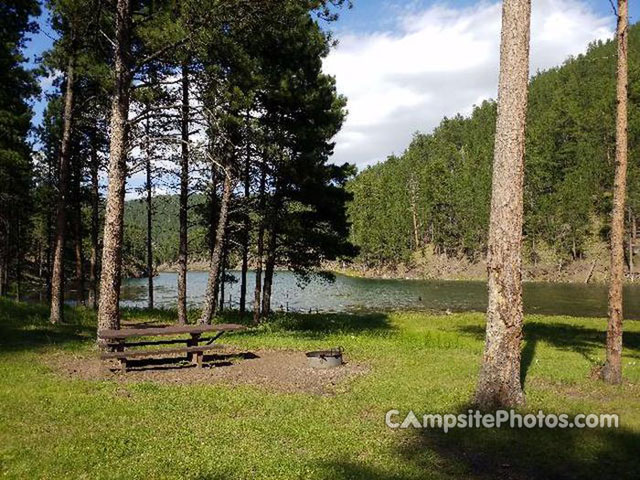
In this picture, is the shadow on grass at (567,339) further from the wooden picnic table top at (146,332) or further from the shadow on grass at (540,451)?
the wooden picnic table top at (146,332)

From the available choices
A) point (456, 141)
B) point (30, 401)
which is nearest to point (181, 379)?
point (30, 401)

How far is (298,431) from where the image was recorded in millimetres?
7406

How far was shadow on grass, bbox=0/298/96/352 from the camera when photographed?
46.5ft

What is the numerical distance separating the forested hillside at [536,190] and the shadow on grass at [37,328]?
7902 centimetres

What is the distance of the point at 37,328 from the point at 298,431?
522 inches

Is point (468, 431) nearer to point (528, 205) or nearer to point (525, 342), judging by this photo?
point (525, 342)

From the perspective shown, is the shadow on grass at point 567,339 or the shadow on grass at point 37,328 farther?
the shadow on grass at point 567,339

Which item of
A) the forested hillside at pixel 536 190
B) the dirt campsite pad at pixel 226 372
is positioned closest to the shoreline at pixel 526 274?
the forested hillside at pixel 536 190

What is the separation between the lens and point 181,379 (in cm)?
1096

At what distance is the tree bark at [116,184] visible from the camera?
12.8m

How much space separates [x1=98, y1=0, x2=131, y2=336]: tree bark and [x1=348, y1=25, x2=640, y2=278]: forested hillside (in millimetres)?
79443

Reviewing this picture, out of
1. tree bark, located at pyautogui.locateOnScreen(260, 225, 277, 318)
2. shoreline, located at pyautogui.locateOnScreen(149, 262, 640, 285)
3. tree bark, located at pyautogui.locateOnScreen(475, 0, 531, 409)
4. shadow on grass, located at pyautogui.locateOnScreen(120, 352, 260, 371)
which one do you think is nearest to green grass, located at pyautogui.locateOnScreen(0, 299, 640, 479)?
tree bark, located at pyautogui.locateOnScreen(475, 0, 531, 409)

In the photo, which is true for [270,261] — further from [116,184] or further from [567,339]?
[567,339]

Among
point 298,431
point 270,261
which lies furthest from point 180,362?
point 270,261
